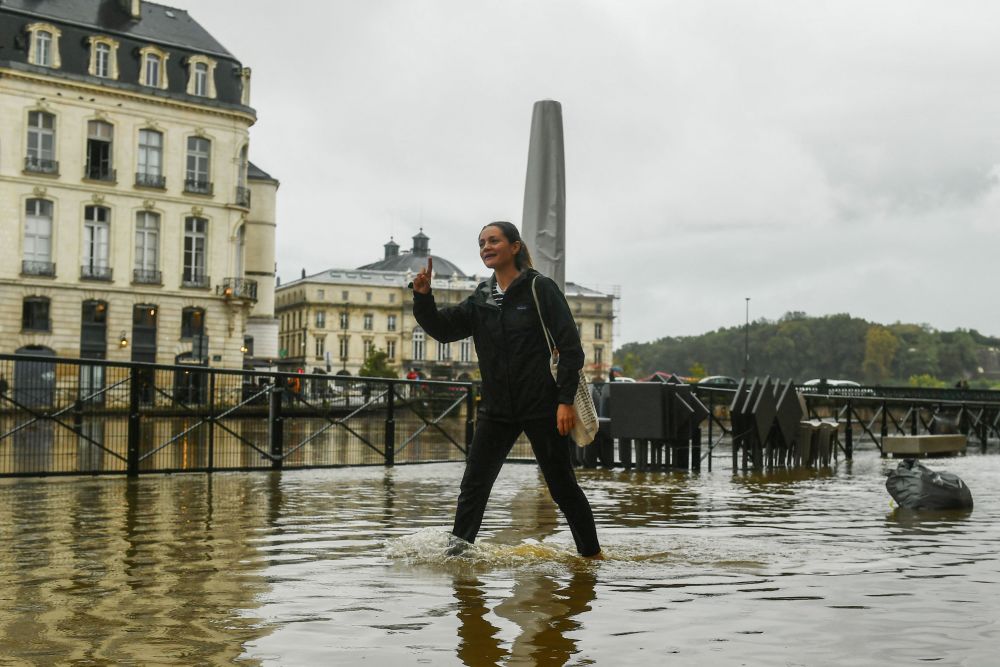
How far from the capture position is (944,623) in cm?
479

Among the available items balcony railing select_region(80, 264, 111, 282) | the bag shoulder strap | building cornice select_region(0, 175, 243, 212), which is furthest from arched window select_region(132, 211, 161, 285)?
the bag shoulder strap

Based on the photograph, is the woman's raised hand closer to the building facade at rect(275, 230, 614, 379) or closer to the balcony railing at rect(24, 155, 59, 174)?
the balcony railing at rect(24, 155, 59, 174)

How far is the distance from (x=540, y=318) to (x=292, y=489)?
18.9 ft

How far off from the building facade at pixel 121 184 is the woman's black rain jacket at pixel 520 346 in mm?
47339

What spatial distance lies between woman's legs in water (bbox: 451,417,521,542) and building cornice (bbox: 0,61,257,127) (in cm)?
4843

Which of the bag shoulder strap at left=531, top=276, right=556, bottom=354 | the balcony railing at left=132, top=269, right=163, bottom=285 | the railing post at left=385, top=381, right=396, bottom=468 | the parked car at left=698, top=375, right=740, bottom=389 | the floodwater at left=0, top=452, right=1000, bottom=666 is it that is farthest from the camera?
the balcony railing at left=132, top=269, right=163, bottom=285

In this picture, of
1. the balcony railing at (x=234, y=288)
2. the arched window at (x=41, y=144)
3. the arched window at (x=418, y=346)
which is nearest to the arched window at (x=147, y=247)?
the balcony railing at (x=234, y=288)

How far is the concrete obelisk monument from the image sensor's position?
12.2m

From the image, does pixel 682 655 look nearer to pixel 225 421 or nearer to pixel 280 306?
pixel 225 421

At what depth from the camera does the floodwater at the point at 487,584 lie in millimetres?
4242

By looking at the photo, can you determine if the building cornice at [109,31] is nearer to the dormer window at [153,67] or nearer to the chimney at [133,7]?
the dormer window at [153,67]

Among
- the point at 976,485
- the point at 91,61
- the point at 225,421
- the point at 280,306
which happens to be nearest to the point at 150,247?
the point at 91,61

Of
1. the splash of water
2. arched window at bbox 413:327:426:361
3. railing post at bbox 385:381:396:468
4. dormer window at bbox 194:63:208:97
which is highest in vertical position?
dormer window at bbox 194:63:208:97

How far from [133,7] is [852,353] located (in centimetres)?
13220
